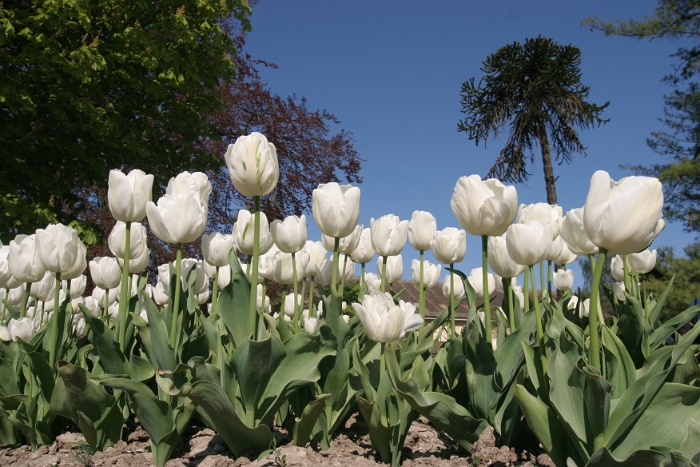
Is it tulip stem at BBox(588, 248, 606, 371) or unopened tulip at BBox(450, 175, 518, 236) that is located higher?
unopened tulip at BBox(450, 175, 518, 236)

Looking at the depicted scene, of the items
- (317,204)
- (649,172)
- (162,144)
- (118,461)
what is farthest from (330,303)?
(649,172)

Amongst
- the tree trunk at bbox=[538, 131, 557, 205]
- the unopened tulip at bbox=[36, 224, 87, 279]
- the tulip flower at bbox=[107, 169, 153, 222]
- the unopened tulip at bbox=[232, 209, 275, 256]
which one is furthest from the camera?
the tree trunk at bbox=[538, 131, 557, 205]

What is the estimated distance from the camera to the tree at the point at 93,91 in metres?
9.43

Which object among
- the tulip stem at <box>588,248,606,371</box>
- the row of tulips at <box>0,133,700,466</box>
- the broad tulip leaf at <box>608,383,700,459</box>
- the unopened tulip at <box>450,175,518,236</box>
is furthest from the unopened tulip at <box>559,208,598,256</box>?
the broad tulip leaf at <box>608,383,700,459</box>

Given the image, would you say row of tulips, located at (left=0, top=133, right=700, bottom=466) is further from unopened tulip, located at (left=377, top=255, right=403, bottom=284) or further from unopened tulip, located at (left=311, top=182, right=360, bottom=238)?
unopened tulip, located at (left=377, top=255, right=403, bottom=284)

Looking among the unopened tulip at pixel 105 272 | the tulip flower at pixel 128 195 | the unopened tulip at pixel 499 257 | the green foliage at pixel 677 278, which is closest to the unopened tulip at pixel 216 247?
the tulip flower at pixel 128 195

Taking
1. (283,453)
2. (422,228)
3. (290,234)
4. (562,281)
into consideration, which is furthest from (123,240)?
(562,281)

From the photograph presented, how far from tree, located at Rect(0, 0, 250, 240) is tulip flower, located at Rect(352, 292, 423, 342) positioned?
873 centimetres

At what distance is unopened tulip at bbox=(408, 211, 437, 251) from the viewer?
324 centimetres

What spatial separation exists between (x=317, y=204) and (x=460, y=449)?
1213mm

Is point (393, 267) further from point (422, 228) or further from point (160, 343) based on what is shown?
point (160, 343)

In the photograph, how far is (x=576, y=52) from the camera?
58.0ft

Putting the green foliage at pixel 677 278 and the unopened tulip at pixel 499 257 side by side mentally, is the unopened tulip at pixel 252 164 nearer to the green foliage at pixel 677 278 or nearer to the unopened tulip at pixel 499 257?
the unopened tulip at pixel 499 257

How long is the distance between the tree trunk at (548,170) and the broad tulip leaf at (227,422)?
14173 mm
